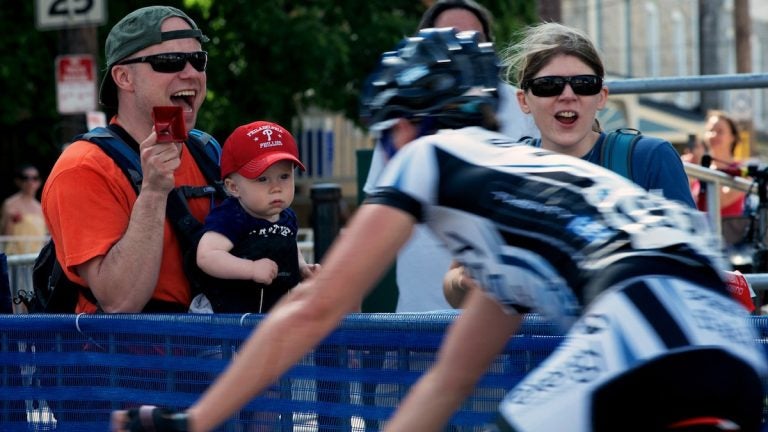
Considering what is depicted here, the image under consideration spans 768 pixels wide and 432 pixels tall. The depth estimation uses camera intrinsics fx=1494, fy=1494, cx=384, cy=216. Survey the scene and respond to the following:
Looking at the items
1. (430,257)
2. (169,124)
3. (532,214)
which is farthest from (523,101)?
(532,214)

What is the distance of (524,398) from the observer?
10.1 feet

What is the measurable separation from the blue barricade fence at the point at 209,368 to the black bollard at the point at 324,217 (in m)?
4.24

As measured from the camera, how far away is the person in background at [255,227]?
17.5ft

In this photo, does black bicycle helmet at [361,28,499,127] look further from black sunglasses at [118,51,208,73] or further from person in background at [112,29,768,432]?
black sunglasses at [118,51,208,73]

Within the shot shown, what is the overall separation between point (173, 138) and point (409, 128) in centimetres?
186

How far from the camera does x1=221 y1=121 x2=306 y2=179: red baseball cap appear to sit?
5457 millimetres

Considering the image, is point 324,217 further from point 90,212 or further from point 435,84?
→ point 435,84

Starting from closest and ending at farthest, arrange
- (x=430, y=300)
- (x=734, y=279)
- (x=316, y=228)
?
(x=734, y=279) → (x=430, y=300) → (x=316, y=228)

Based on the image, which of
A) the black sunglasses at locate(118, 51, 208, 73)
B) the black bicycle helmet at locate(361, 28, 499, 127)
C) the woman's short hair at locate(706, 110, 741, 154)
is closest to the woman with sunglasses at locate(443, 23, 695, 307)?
the black sunglasses at locate(118, 51, 208, 73)

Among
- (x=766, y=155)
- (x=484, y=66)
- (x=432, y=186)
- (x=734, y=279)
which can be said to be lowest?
(x=766, y=155)

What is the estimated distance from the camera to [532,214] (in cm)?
318

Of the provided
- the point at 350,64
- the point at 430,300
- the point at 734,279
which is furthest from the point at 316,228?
the point at 350,64

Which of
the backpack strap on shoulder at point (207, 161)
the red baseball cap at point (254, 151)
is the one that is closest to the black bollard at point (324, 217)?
the backpack strap on shoulder at point (207, 161)

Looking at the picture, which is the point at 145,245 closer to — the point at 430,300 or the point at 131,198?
the point at 131,198
